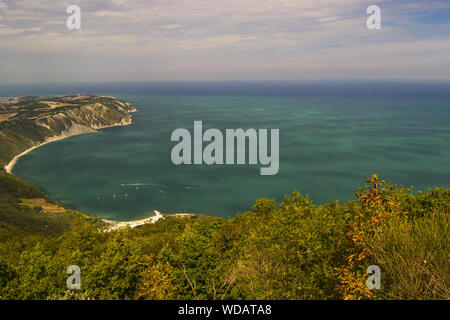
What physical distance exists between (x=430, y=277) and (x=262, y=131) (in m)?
168

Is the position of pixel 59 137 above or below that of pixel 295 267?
above

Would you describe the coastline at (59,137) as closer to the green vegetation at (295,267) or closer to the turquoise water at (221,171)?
the turquoise water at (221,171)

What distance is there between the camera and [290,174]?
106312 mm

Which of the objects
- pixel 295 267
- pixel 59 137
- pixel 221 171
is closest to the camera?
pixel 295 267

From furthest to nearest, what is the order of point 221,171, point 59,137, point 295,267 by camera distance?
point 59,137 < point 221,171 < point 295,267

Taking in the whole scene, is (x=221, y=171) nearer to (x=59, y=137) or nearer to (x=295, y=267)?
(x=295, y=267)

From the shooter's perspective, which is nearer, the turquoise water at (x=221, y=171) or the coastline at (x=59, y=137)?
the turquoise water at (x=221, y=171)

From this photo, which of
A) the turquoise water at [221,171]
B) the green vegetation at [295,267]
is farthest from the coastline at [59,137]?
the green vegetation at [295,267]

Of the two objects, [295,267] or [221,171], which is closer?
[295,267]

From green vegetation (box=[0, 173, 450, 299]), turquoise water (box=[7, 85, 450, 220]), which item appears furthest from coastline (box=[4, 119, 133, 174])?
green vegetation (box=[0, 173, 450, 299])

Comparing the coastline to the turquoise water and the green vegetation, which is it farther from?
the green vegetation

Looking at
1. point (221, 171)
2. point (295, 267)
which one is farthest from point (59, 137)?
point (295, 267)
